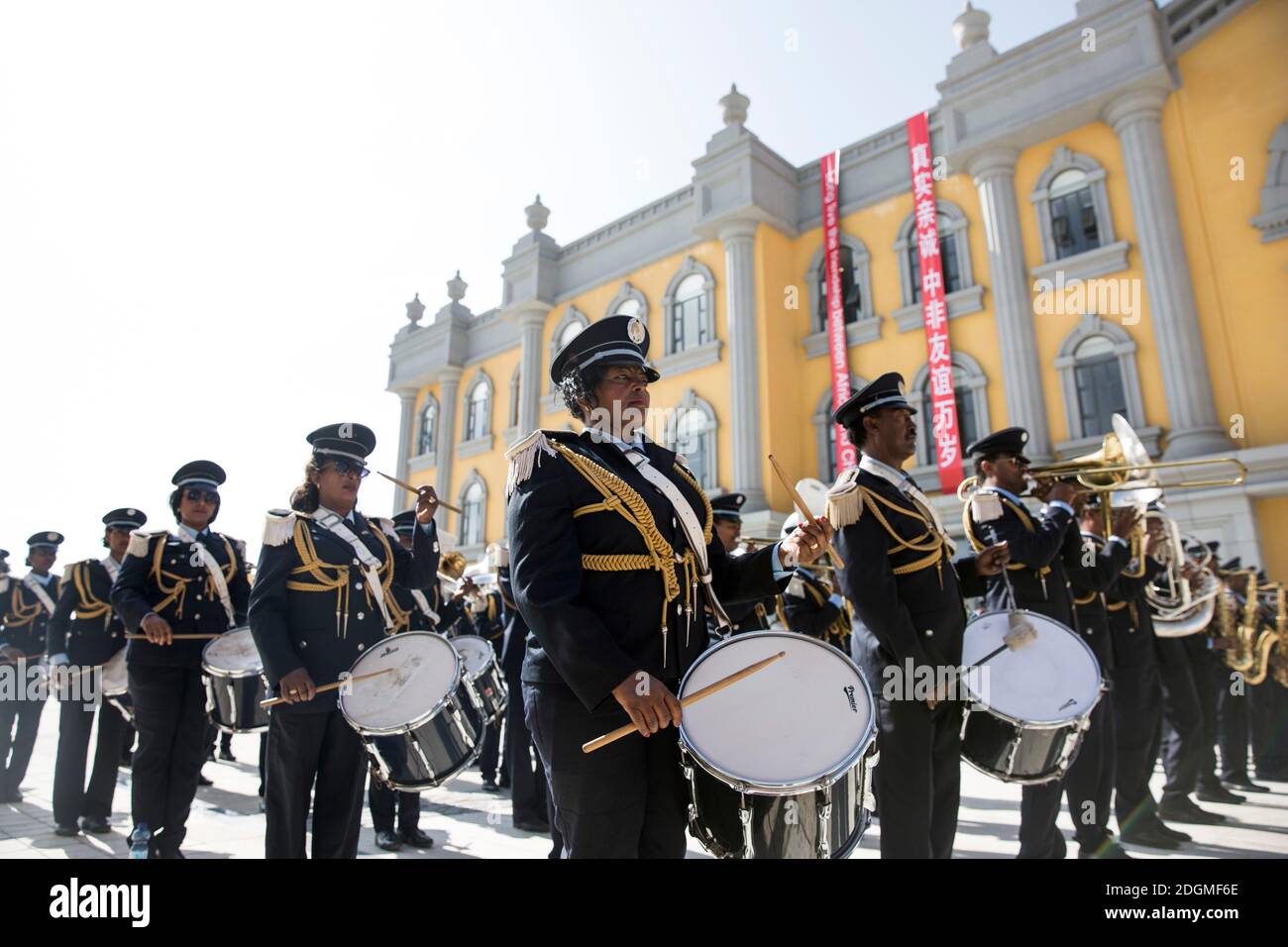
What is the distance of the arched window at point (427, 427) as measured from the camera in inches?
1174

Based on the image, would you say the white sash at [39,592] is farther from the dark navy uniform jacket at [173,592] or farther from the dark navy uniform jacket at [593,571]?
the dark navy uniform jacket at [593,571]

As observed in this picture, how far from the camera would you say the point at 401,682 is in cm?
374

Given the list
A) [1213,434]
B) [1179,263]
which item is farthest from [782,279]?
[1213,434]

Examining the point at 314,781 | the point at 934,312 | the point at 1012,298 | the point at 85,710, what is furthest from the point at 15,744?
the point at 1012,298

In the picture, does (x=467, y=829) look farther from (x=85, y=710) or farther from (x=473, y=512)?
(x=473, y=512)

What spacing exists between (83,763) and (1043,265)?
54.9 feet

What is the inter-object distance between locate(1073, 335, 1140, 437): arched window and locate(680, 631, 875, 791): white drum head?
A: 14311 millimetres

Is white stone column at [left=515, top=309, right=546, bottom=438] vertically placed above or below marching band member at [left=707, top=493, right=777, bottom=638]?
above

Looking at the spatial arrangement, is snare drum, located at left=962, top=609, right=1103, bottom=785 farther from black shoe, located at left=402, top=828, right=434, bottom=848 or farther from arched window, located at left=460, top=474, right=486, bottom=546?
arched window, located at left=460, top=474, right=486, bottom=546

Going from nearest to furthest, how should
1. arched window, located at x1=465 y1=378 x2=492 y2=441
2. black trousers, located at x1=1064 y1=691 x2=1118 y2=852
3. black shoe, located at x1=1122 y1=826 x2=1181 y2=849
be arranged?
1. black trousers, located at x1=1064 y1=691 x2=1118 y2=852
2. black shoe, located at x1=1122 y1=826 x2=1181 y2=849
3. arched window, located at x1=465 y1=378 x2=492 y2=441

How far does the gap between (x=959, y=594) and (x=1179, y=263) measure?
13.2m

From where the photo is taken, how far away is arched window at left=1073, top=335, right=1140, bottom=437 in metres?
14.4

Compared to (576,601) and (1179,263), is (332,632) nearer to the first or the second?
(576,601)

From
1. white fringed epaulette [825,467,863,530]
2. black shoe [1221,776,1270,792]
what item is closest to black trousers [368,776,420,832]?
white fringed epaulette [825,467,863,530]
